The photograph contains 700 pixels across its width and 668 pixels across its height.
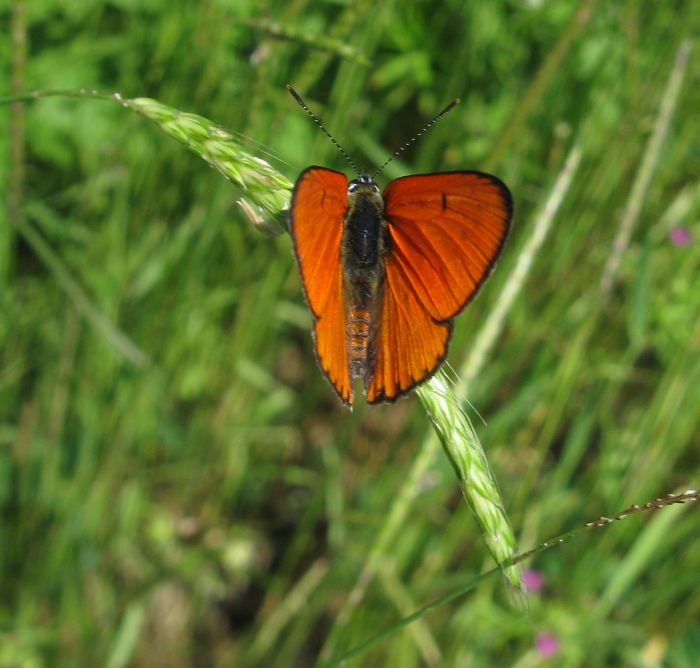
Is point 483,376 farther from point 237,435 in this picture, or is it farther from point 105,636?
point 105,636

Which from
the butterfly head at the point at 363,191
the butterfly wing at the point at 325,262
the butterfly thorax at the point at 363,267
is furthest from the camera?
the butterfly head at the point at 363,191

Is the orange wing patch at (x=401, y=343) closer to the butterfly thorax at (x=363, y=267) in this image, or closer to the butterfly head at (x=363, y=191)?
the butterfly thorax at (x=363, y=267)

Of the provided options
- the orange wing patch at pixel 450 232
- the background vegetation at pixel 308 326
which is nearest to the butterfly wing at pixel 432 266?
the orange wing patch at pixel 450 232

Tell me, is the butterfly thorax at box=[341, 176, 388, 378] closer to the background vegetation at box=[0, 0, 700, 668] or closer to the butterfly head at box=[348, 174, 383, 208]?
the butterfly head at box=[348, 174, 383, 208]

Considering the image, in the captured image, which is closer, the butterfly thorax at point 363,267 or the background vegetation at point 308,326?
the butterfly thorax at point 363,267

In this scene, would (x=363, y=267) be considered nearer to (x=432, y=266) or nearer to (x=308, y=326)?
(x=432, y=266)

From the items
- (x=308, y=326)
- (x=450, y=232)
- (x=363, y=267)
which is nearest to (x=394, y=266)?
(x=363, y=267)
